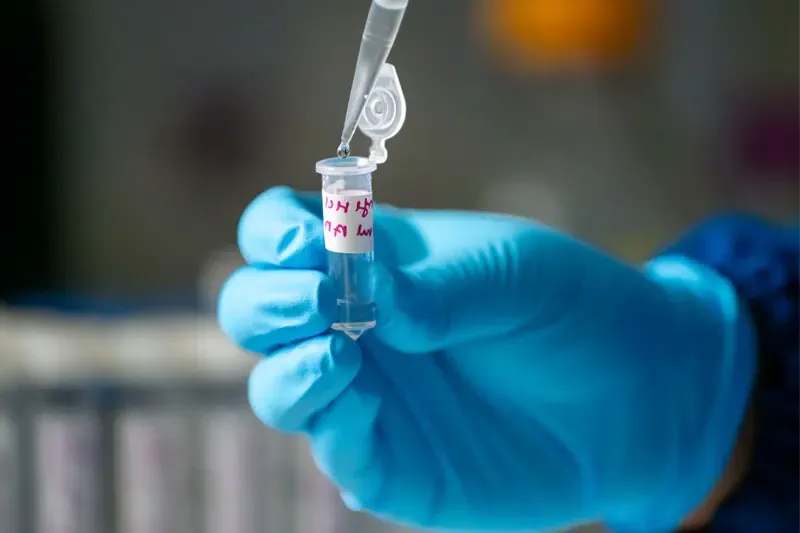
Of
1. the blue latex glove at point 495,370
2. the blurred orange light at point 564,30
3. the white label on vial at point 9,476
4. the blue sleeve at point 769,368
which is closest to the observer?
the blue latex glove at point 495,370

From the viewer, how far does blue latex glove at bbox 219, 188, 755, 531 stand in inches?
26.6

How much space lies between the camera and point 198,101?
91.1 inches

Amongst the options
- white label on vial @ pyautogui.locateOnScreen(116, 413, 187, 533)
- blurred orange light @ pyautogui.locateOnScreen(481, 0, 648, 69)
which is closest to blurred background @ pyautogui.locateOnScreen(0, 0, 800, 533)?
blurred orange light @ pyautogui.locateOnScreen(481, 0, 648, 69)

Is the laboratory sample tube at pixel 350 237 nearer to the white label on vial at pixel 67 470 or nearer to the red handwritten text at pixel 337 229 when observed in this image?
the red handwritten text at pixel 337 229

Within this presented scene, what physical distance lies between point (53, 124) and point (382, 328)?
1992 millimetres

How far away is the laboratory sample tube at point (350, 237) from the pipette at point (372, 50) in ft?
0.13

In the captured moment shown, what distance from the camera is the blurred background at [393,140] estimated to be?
225 centimetres

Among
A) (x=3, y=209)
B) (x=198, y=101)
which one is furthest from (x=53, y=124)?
(x=198, y=101)

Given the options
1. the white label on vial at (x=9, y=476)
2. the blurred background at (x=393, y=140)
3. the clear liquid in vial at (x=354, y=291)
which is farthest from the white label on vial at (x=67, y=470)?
the clear liquid in vial at (x=354, y=291)

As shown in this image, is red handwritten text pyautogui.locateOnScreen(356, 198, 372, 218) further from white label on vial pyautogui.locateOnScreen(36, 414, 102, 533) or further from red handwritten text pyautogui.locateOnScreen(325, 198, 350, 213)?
white label on vial pyautogui.locateOnScreen(36, 414, 102, 533)

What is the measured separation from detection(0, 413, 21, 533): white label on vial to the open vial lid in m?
1.23

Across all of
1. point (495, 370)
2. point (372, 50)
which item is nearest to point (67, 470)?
point (495, 370)

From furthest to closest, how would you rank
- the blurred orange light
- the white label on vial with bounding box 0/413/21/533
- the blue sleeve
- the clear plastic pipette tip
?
1. the blurred orange light
2. the white label on vial with bounding box 0/413/21/533
3. the blue sleeve
4. the clear plastic pipette tip

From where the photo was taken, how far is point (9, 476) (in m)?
1.59
